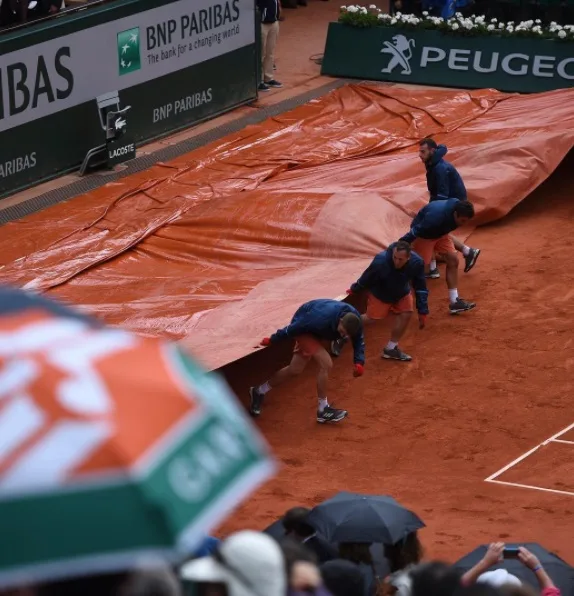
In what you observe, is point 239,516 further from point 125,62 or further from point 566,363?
point 125,62

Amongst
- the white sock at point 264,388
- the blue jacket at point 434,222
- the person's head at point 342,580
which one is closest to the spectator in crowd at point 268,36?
the blue jacket at point 434,222

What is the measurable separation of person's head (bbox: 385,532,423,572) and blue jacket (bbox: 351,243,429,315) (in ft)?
15.9

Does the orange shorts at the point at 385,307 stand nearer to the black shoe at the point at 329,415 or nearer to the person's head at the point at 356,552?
the black shoe at the point at 329,415

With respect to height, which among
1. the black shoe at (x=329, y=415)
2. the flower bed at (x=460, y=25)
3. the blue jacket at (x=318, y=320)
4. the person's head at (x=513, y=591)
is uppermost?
the person's head at (x=513, y=591)

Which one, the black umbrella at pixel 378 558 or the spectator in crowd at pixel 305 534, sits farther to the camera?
the black umbrella at pixel 378 558

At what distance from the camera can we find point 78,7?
53.0 feet

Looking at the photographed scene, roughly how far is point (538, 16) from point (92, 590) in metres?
20.3

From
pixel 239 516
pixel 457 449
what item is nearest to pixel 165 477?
pixel 239 516

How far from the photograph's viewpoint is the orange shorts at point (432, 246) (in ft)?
42.5

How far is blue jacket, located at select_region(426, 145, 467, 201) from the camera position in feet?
43.9

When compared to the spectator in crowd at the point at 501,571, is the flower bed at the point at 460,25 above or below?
below

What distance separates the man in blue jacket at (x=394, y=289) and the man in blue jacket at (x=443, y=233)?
2.46 ft

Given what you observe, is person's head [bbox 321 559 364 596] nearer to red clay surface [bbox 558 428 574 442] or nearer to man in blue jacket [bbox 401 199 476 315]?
red clay surface [bbox 558 428 574 442]

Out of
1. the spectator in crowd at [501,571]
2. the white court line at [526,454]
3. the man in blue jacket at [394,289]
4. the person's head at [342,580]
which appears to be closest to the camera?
the person's head at [342,580]
